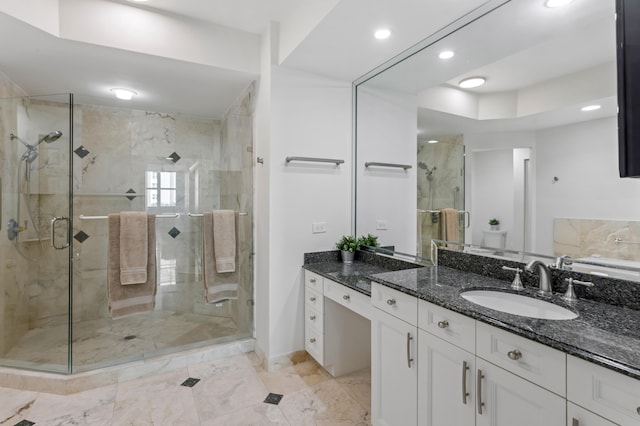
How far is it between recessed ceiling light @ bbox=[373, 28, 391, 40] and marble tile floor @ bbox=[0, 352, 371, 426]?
7.72 ft

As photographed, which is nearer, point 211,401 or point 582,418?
point 582,418

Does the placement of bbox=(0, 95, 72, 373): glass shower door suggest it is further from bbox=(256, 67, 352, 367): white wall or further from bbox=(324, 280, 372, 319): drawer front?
bbox=(324, 280, 372, 319): drawer front

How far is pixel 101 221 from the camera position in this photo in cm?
248

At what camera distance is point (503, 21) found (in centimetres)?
172

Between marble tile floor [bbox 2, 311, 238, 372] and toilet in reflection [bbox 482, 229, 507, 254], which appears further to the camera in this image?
marble tile floor [bbox 2, 311, 238, 372]

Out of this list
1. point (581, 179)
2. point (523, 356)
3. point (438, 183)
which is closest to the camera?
point (523, 356)

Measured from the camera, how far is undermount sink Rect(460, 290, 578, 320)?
4.30 ft

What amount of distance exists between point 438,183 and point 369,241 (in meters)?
0.77

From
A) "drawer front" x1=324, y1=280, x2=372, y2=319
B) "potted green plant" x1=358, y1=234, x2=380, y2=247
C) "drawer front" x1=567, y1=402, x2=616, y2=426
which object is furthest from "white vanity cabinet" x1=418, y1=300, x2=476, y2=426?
"potted green plant" x1=358, y1=234, x2=380, y2=247

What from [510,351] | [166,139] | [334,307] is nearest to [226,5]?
[166,139]

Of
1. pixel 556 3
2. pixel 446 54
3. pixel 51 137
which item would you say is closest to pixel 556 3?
pixel 556 3

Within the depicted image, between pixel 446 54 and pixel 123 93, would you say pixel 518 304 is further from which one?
pixel 123 93

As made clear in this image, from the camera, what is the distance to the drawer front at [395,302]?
4.93ft

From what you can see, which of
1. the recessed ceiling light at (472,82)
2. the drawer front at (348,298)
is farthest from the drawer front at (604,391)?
the recessed ceiling light at (472,82)
